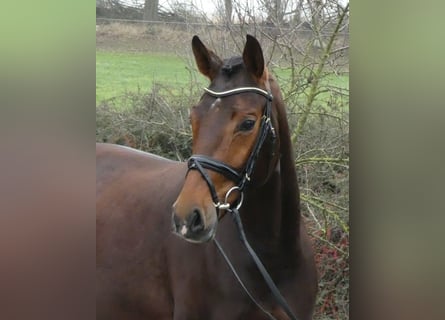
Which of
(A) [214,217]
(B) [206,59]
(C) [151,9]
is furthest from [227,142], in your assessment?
(C) [151,9]

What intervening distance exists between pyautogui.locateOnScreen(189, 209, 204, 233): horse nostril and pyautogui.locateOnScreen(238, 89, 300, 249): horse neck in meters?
0.36

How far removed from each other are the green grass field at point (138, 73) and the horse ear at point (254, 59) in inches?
68.8

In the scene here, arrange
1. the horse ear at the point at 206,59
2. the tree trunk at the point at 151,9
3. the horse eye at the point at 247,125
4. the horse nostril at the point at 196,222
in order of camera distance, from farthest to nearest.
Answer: the tree trunk at the point at 151,9 → the horse ear at the point at 206,59 → the horse eye at the point at 247,125 → the horse nostril at the point at 196,222

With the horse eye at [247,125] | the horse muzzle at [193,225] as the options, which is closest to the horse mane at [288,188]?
the horse eye at [247,125]

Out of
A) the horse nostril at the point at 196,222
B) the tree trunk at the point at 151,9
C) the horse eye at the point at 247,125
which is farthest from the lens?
the tree trunk at the point at 151,9

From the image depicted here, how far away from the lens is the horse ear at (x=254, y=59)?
1649mm

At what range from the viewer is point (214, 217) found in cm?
152

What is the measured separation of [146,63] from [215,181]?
2.24 meters

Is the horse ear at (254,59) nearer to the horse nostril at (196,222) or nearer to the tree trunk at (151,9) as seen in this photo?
the horse nostril at (196,222)

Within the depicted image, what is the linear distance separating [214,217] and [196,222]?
64 mm

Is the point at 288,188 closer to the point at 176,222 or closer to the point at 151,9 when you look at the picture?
the point at 176,222

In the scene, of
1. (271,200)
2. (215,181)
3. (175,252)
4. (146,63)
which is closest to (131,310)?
(175,252)

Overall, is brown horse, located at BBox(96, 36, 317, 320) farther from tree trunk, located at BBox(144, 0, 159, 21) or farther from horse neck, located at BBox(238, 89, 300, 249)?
tree trunk, located at BBox(144, 0, 159, 21)
